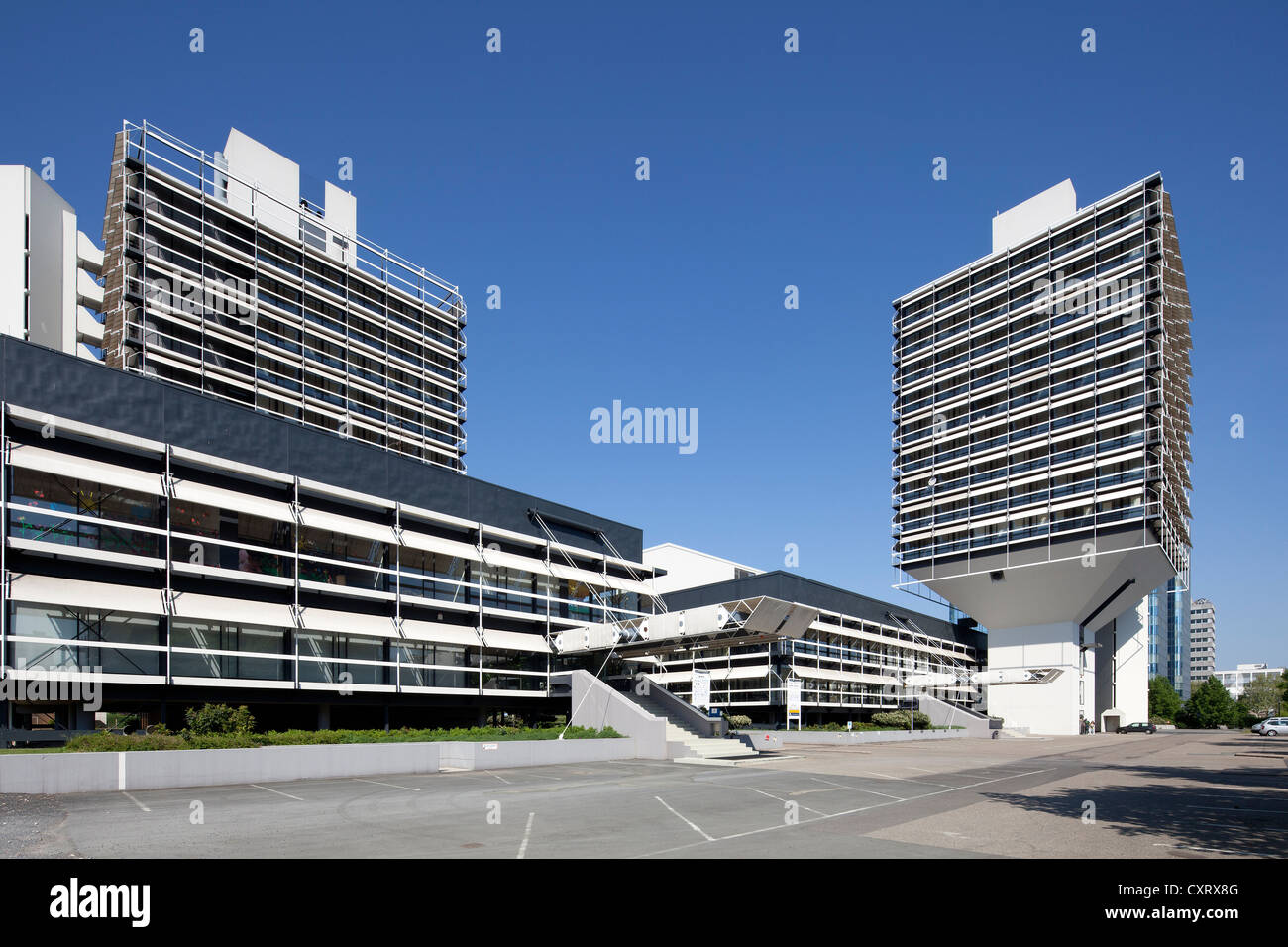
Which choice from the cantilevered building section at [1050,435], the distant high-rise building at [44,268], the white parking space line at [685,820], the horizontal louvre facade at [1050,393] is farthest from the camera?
the cantilevered building section at [1050,435]

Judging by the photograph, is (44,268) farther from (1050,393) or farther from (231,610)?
(1050,393)

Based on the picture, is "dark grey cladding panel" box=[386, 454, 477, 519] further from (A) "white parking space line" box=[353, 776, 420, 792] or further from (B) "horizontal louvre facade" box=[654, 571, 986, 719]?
(B) "horizontal louvre facade" box=[654, 571, 986, 719]

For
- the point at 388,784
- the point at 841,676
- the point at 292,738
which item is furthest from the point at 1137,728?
the point at 292,738

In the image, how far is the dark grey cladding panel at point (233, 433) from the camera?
1126 inches

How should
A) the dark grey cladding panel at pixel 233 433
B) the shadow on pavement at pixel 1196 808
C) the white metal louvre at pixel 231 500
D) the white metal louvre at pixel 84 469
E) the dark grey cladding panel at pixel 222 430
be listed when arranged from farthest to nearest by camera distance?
the dark grey cladding panel at pixel 222 430, the white metal louvre at pixel 231 500, the dark grey cladding panel at pixel 233 433, the white metal louvre at pixel 84 469, the shadow on pavement at pixel 1196 808

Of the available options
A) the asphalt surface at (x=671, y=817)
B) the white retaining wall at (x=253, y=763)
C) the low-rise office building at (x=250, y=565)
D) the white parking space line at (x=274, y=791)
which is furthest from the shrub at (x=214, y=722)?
the low-rise office building at (x=250, y=565)

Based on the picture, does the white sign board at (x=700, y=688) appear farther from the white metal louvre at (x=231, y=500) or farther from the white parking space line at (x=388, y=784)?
the white metal louvre at (x=231, y=500)

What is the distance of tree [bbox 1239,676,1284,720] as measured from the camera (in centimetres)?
12394

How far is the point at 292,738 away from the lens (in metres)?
27.2

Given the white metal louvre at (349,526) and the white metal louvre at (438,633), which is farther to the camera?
the white metal louvre at (438,633)

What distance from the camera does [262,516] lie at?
34.7 meters

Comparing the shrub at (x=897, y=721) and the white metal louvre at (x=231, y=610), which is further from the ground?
the white metal louvre at (x=231, y=610)

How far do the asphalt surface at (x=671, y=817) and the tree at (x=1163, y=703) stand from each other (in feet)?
415
